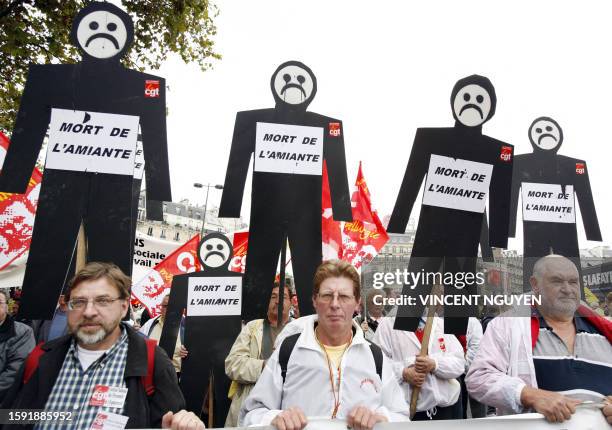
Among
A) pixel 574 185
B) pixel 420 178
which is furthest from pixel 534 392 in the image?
pixel 574 185

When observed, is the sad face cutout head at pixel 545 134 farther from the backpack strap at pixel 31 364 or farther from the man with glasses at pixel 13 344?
the man with glasses at pixel 13 344

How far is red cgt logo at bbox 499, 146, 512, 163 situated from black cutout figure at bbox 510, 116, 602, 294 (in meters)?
0.89

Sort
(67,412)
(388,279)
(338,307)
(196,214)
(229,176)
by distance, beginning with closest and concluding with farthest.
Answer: (67,412) → (338,307) → (229,176) → (388,279) → (196,214)

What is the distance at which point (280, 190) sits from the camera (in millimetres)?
4184

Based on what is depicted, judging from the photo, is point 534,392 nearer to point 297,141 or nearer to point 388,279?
point 388,279

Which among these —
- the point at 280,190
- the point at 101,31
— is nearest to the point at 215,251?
the point at 280,190

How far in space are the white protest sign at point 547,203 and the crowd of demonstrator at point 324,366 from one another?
5.95 ft

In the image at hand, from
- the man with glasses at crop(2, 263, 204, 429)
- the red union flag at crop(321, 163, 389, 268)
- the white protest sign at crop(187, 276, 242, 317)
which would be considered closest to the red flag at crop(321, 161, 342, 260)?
the red union flag at crop(321, 163, 389, 268)

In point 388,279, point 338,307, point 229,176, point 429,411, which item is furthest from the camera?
point 388,279

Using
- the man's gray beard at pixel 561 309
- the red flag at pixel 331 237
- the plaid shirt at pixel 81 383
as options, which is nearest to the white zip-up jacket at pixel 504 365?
the man's gray beard at pixel 561 309

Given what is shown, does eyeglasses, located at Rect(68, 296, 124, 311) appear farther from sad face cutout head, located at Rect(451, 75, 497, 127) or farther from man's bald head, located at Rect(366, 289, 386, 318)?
man's bald head, located at Rect(366, 289, 386, 318)

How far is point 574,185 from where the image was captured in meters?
5.14

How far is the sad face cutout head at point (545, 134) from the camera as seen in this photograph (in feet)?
16.6

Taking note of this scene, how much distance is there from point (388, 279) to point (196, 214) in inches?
2928
